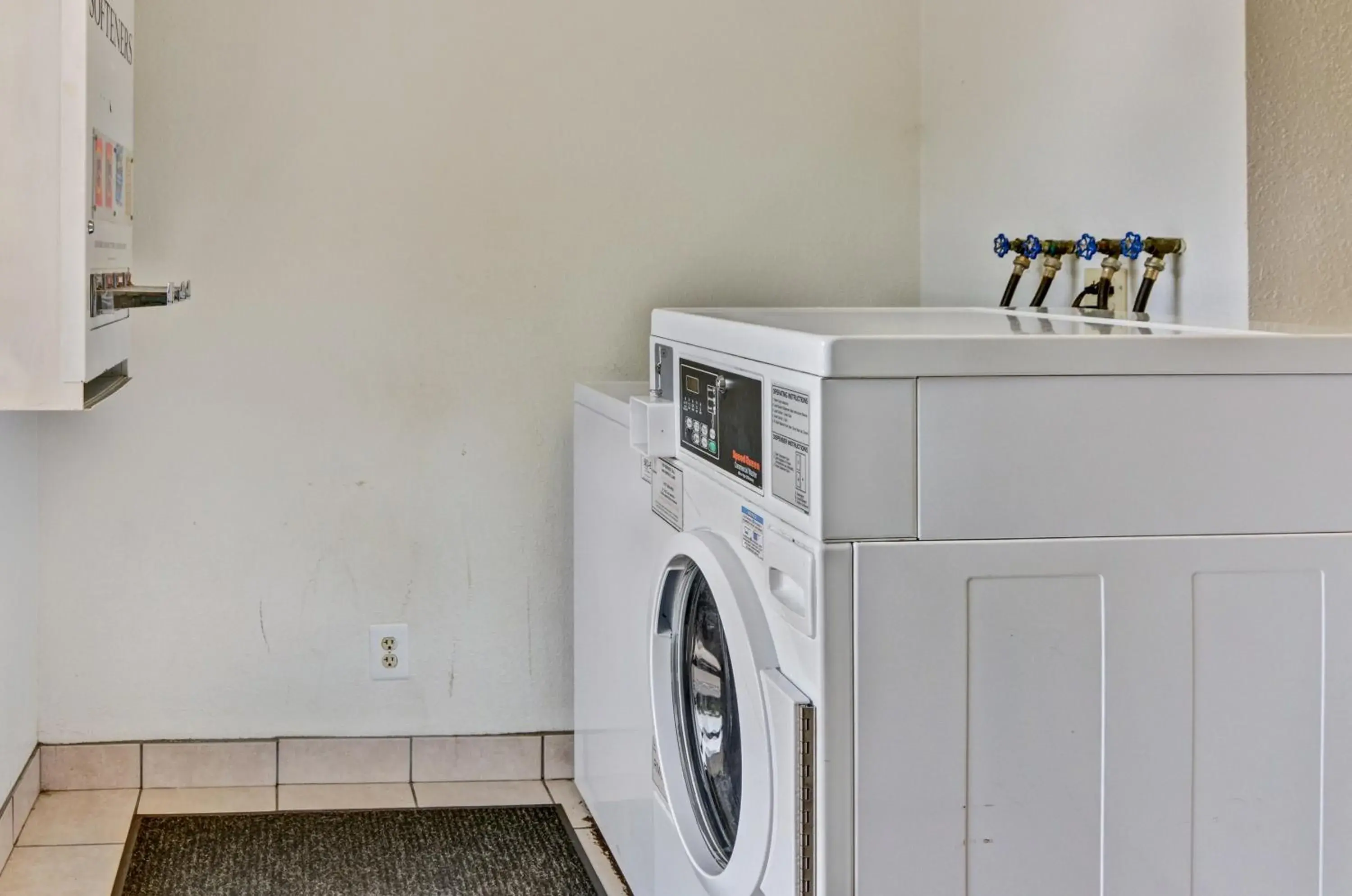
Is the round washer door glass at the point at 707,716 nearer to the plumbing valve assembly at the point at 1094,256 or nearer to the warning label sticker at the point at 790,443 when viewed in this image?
the warning label sticker at the point at 790,443

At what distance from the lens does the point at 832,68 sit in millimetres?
2768

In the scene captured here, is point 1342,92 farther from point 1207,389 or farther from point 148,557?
point 148,557

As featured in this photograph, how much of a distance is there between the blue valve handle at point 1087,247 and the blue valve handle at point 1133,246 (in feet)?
0.17

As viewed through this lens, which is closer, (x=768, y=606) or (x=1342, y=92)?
(x=768, y=606)

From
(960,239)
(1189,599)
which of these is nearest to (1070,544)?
(1189,599)

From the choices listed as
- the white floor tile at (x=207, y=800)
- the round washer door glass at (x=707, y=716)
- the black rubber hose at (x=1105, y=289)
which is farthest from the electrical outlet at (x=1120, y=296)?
the white floor tile at (x=207, y=800)

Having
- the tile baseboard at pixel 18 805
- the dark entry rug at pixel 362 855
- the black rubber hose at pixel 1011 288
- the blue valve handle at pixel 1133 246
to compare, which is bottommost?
the dark entry rug at pixel 362 855

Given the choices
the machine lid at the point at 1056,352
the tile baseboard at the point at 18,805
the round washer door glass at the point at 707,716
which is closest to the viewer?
the machine lid at the point at 1056,352

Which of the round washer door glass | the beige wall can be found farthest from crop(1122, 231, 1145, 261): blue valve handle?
the round washer door glass

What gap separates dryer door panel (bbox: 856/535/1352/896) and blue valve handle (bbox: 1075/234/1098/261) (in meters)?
0.81

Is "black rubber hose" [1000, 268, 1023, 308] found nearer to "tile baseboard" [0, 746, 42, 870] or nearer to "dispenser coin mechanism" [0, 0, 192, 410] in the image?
"dispenser coin mechanism" [0, 0, 192, 410]

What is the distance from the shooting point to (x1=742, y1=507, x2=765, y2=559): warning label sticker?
4.53ft

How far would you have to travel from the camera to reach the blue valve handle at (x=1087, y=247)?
2.01m

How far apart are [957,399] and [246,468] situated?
1.75 m
